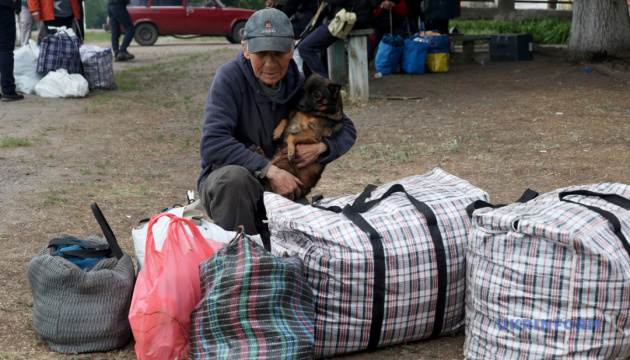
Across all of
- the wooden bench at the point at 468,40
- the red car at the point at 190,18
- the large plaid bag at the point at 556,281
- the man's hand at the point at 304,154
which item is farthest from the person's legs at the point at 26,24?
the large plaid bag at the point at 556,281

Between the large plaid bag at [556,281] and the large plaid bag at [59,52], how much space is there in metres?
8.14

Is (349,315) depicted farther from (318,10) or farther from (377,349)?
(318,10)

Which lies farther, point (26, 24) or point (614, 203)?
point (26, 24)

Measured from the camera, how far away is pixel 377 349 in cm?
276

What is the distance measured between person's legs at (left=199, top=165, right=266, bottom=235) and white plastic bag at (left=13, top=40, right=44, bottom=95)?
760 cm

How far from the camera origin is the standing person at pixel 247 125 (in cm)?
301

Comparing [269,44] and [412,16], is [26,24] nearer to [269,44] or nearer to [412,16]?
[412,16]

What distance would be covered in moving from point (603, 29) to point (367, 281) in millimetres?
10027

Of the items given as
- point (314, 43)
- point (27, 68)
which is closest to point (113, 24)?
point (27, 68)

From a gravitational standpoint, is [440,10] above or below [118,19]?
below

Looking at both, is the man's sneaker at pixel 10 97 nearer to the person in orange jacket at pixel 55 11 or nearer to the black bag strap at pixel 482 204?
the person in orange jacket at pixel 55 11

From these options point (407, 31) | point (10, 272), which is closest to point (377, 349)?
point (10, 272)

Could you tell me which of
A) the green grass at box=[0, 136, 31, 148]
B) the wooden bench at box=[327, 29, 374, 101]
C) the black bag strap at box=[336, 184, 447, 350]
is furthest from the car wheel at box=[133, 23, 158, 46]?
the black bag strap at box=[336, 184, 447, 350]

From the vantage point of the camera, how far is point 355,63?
8.57 metres
